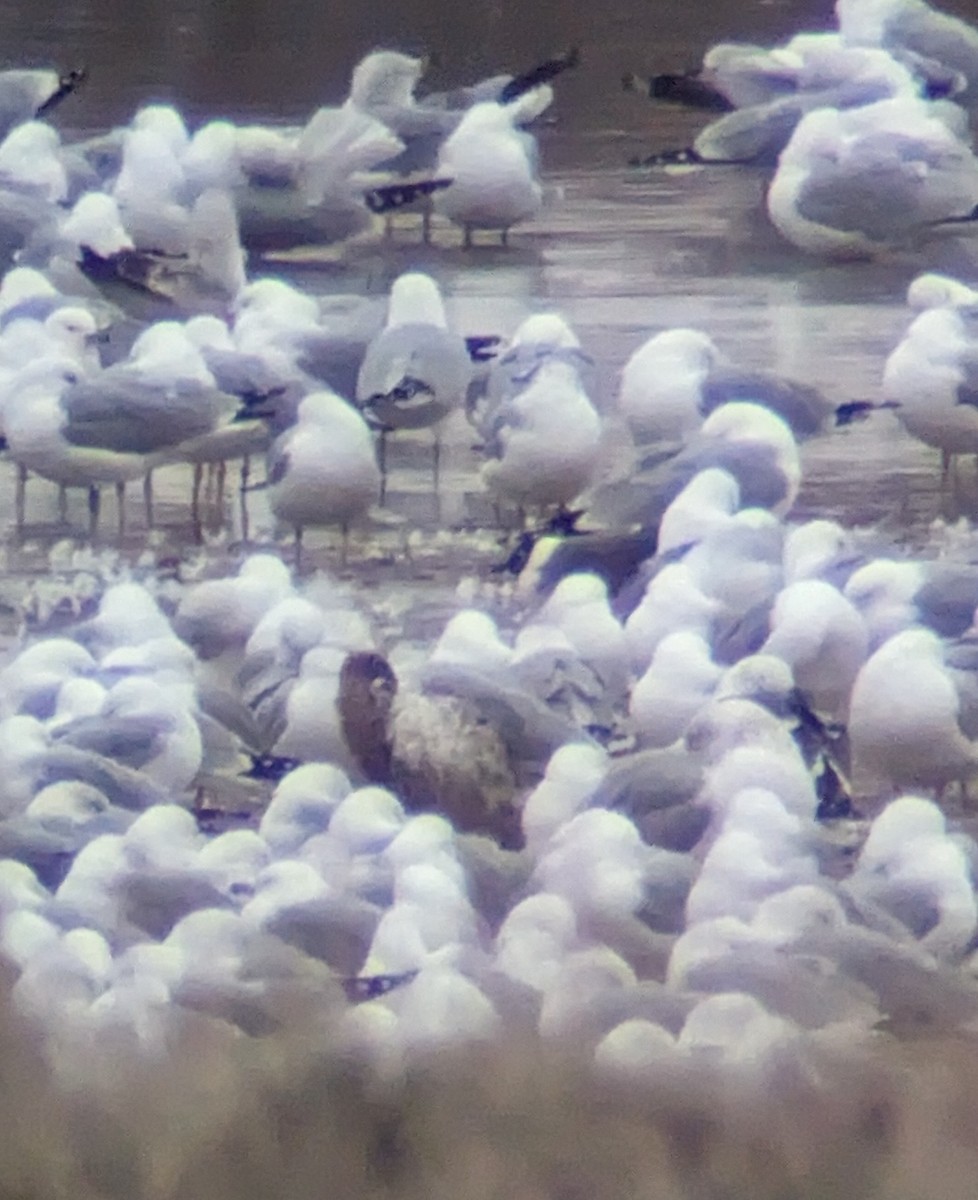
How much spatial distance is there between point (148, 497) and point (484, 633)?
0.43 meters

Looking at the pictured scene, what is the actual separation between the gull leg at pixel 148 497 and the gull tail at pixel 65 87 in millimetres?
550

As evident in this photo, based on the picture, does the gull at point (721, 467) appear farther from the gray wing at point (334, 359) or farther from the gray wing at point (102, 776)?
the gray wing at point (102, 776)

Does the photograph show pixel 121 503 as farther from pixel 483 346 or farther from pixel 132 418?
pixel 483 346

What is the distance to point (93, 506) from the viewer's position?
221 cm

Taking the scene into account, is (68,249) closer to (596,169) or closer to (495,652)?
(596,169)

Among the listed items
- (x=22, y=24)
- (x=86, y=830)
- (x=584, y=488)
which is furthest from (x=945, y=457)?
(x=22, y=24)

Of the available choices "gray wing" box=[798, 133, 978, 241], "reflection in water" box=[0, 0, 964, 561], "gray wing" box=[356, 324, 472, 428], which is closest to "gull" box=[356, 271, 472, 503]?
"gray wing" box=[356, 324, 472, 428]

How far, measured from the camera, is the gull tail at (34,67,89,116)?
248 cm

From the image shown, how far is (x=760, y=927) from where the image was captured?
165 cm

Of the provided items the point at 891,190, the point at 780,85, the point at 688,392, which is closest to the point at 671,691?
the point at 688,392

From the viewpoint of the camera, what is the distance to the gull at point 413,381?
86.5 inches

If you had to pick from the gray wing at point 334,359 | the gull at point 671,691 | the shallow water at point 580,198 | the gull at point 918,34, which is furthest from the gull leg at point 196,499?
the gull at point 918,34

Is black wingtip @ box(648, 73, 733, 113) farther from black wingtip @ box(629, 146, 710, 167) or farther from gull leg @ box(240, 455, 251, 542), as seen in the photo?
gull leg @ box(240, 455, 251, 542)

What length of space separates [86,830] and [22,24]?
1056 mm
